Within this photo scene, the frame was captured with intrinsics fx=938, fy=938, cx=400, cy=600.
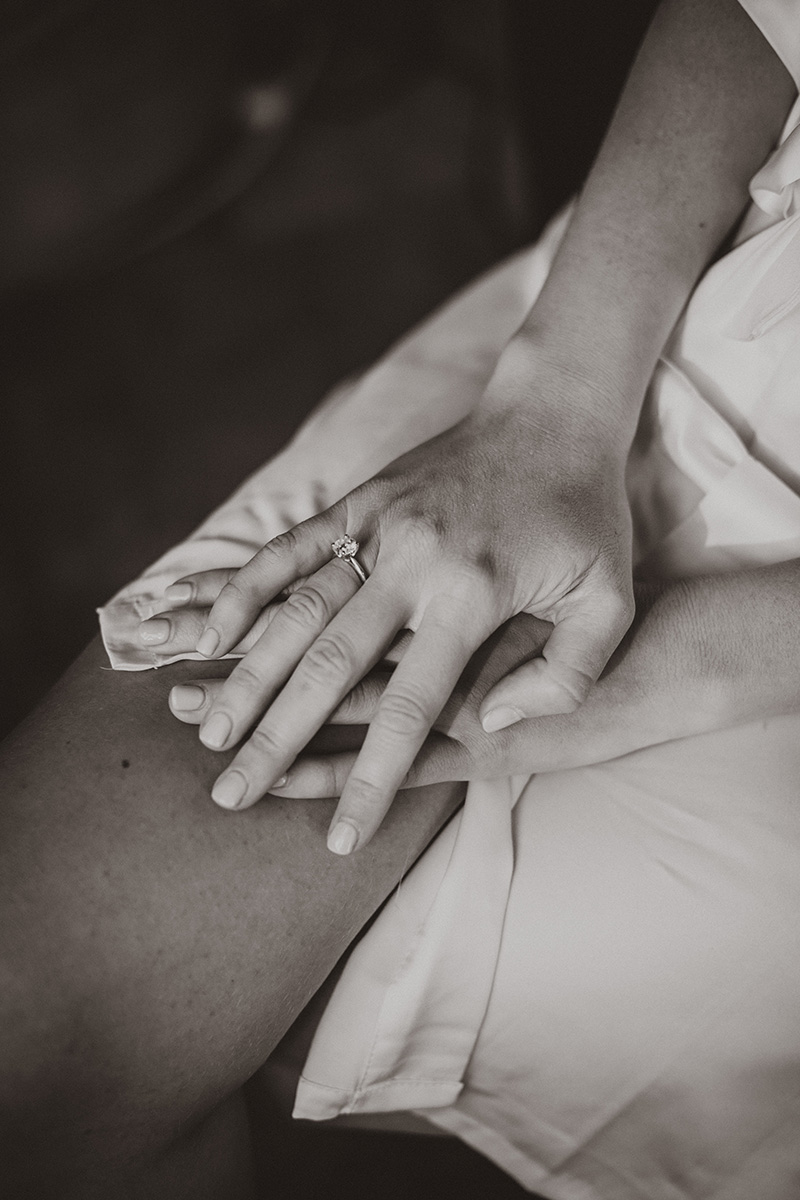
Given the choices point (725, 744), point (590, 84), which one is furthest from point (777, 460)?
point (590, 84)

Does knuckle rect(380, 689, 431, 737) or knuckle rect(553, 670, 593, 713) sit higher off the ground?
knuckle rect(380, 689, 431, 737)

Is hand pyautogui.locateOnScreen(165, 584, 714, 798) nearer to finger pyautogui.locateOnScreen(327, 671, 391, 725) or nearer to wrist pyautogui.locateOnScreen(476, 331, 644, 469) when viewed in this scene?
finger pyautogui.locateOnScreen(327, 671, 391, 725)

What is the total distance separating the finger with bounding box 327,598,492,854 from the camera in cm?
70

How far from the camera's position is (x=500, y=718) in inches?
29.3

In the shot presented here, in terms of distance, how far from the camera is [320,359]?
214 centimetres

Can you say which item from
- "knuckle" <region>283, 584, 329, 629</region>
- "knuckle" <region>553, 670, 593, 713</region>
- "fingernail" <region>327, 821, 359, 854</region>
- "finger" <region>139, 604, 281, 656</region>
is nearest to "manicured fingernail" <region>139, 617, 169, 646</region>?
"finger" <region>139, 604, 281, 656</region>

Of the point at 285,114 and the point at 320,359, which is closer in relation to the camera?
the point at 320,359

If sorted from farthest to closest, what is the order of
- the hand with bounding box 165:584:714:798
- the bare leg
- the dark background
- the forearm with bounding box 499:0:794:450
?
1. the dark background
2. the forearm with bounding box 499:0:794:450
3. the hand with bounding box 165:584:714:798
4. the bare leg

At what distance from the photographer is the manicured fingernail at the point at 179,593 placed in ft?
2.62

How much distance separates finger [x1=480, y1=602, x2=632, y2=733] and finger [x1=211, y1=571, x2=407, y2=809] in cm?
11

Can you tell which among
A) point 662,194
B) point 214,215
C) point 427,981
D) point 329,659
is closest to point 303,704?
point 329,659

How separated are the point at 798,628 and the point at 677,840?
0.70 feet

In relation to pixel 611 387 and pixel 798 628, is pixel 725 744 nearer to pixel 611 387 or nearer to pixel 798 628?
pixel 798 628

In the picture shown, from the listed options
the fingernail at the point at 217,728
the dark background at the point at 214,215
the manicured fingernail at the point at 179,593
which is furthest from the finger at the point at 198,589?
the dark background at the point at 214,215
